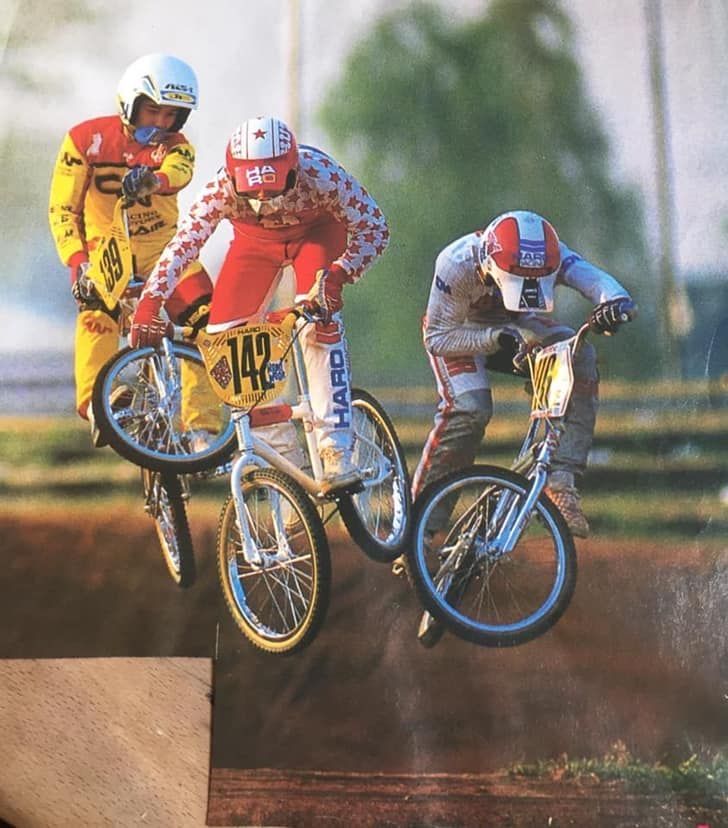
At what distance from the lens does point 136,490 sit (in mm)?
3492

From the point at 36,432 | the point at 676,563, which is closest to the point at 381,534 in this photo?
the point at 676,563

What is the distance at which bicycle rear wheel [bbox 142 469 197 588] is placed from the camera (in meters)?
3.47

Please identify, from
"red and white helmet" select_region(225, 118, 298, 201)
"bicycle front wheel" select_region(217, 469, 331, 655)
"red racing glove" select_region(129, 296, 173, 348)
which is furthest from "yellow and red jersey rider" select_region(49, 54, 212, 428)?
"bicycle front wheel" select_region(217, 469, 331, 655)

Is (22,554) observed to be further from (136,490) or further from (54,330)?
(54,330)

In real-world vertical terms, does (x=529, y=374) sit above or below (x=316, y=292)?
below

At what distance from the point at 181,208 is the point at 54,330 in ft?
1.79

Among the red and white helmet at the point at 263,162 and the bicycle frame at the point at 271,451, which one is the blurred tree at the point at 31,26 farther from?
the bicycle frame at the point at 271,451

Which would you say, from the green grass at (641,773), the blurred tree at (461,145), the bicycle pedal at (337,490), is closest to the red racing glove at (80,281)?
the blurred tree at (461,145)

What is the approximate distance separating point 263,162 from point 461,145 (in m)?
0.63

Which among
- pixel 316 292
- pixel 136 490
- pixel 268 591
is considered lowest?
pixel 268 591

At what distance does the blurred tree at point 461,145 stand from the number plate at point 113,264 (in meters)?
0.72

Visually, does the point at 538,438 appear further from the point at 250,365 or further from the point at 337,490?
the point at 250,365

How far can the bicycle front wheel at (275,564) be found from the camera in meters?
3.32

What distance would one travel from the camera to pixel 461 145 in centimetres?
352
